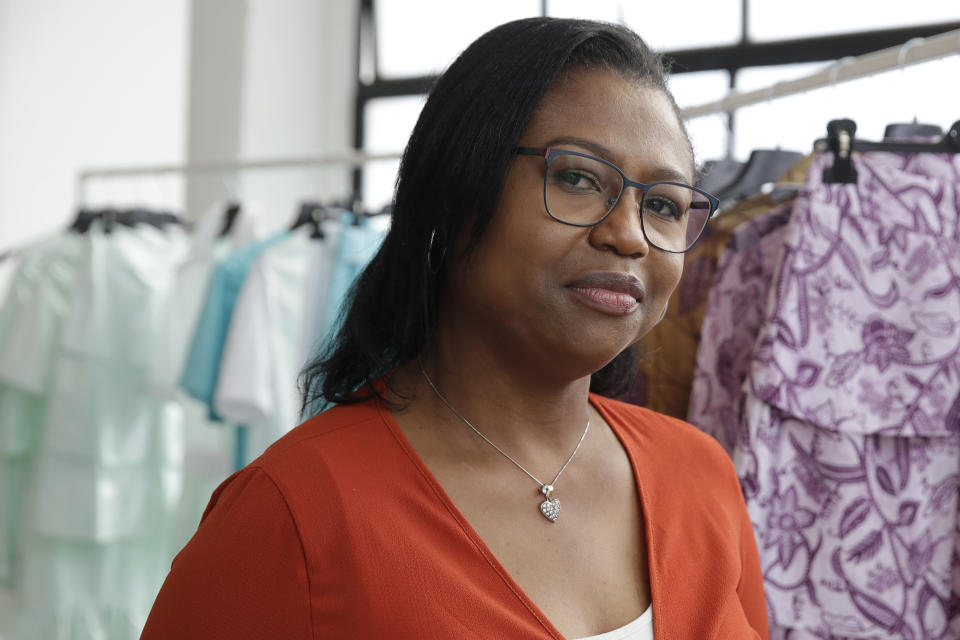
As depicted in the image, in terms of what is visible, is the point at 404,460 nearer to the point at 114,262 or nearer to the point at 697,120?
the point at 697,120

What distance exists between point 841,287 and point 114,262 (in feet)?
6.28

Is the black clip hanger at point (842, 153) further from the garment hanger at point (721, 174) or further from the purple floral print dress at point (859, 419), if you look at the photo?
the garment hanger at point (721, 174)

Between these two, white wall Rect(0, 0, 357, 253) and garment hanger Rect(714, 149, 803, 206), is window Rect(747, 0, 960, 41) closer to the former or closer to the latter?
garment hanger Rect(714, 149, 803, 206)

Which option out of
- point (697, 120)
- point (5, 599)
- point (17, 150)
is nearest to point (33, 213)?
point (17, 150)

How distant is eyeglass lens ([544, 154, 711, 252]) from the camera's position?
861 millimetres

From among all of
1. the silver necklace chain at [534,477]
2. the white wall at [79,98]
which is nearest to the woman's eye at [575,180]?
the silver necklace chain at [534,477]

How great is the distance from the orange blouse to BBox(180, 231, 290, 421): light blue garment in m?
1.26

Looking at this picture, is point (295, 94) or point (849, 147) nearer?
point (849, 147)

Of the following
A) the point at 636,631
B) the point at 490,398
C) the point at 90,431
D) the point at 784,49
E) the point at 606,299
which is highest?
the point at 784,49

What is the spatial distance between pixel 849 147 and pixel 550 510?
0.73m

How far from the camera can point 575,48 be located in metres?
0.91

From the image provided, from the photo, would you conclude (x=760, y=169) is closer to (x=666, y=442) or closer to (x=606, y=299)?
(x=666, y=442)

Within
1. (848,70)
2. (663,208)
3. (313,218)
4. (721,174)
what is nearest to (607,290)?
(663,208)

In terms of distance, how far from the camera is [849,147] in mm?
1325
